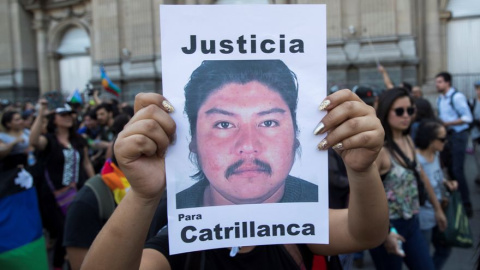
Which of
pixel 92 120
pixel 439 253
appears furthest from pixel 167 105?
pixel 92 120

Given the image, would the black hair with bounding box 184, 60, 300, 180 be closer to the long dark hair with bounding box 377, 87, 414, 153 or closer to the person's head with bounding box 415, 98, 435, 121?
the long dark hair with bounding box 377, 87, 414, 153

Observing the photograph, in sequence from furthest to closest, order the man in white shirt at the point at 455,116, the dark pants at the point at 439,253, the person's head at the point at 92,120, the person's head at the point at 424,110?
1. the person's head at the point at 92,120
2. the man in white shirt at the point at 455,116
3. the person's head at the point at 424,110
4. the dark pants at the point at 439,253

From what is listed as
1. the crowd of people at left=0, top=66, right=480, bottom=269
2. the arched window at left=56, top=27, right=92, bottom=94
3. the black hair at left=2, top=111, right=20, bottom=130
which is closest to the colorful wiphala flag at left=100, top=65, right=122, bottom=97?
the crowd of people at left=0, top=66, right=480, bottom=269

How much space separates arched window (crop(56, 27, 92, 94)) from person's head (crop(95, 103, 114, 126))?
12043mm

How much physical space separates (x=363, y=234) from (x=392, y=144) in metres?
2.21

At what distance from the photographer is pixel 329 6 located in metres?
13.3

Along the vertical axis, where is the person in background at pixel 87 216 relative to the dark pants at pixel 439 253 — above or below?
above

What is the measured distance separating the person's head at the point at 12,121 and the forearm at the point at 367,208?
16.4 feet

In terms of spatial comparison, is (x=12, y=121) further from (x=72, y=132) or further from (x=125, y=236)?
(x=125, y=236)

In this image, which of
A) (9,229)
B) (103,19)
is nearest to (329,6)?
(103,19)

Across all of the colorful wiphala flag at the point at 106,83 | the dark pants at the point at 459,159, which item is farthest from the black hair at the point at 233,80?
the colorful wiphala flag at the point at 106,83

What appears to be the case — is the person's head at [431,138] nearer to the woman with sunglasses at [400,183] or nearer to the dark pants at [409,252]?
the woman with sunglasses at [400,183]

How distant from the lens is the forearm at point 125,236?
1469mm

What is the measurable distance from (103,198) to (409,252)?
8.05ft
